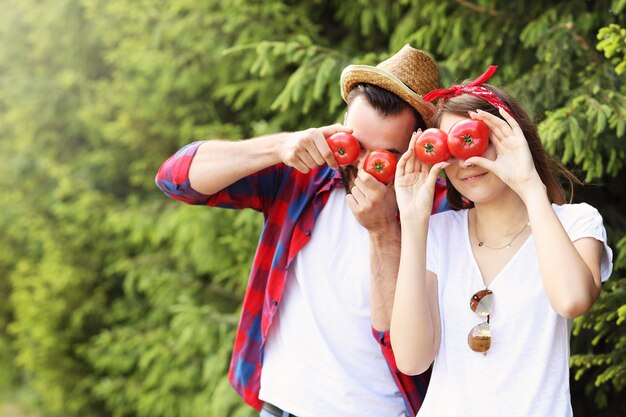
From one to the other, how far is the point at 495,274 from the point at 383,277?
423 millimetres

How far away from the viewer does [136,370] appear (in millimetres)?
6625

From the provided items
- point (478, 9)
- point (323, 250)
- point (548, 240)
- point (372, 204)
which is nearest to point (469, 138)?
point (548, 240)

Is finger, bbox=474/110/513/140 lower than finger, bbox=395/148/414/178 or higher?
higher

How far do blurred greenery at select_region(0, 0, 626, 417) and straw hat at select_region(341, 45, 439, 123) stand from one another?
537 mm

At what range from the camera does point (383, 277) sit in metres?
2.49

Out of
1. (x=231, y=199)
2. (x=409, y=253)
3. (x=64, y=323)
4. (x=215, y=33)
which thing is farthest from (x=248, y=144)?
(x=64, y=323)

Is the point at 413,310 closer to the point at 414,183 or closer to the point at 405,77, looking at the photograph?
the point at 414,183

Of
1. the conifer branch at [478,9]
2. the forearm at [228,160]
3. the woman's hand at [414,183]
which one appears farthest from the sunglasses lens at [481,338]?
the conifer branch at [478,9]

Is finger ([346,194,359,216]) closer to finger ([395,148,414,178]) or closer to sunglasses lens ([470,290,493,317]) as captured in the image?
finger ([395,148,414,178])

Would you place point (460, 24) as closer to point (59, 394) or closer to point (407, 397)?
point (407, 397)

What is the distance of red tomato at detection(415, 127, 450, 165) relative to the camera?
223cm

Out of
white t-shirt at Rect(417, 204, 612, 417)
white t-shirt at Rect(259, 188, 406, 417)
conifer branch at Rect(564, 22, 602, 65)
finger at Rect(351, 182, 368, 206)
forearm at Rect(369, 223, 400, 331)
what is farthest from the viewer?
conifer branch at Rect(564, 22, 602, 65)

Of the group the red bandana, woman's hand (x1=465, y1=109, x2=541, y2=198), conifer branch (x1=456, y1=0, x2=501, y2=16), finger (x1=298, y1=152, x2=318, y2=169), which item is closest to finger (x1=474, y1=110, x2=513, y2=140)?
woman's hand (x1=465, y1=109, x2=541, y2=198)

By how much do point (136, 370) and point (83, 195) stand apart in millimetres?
1738
